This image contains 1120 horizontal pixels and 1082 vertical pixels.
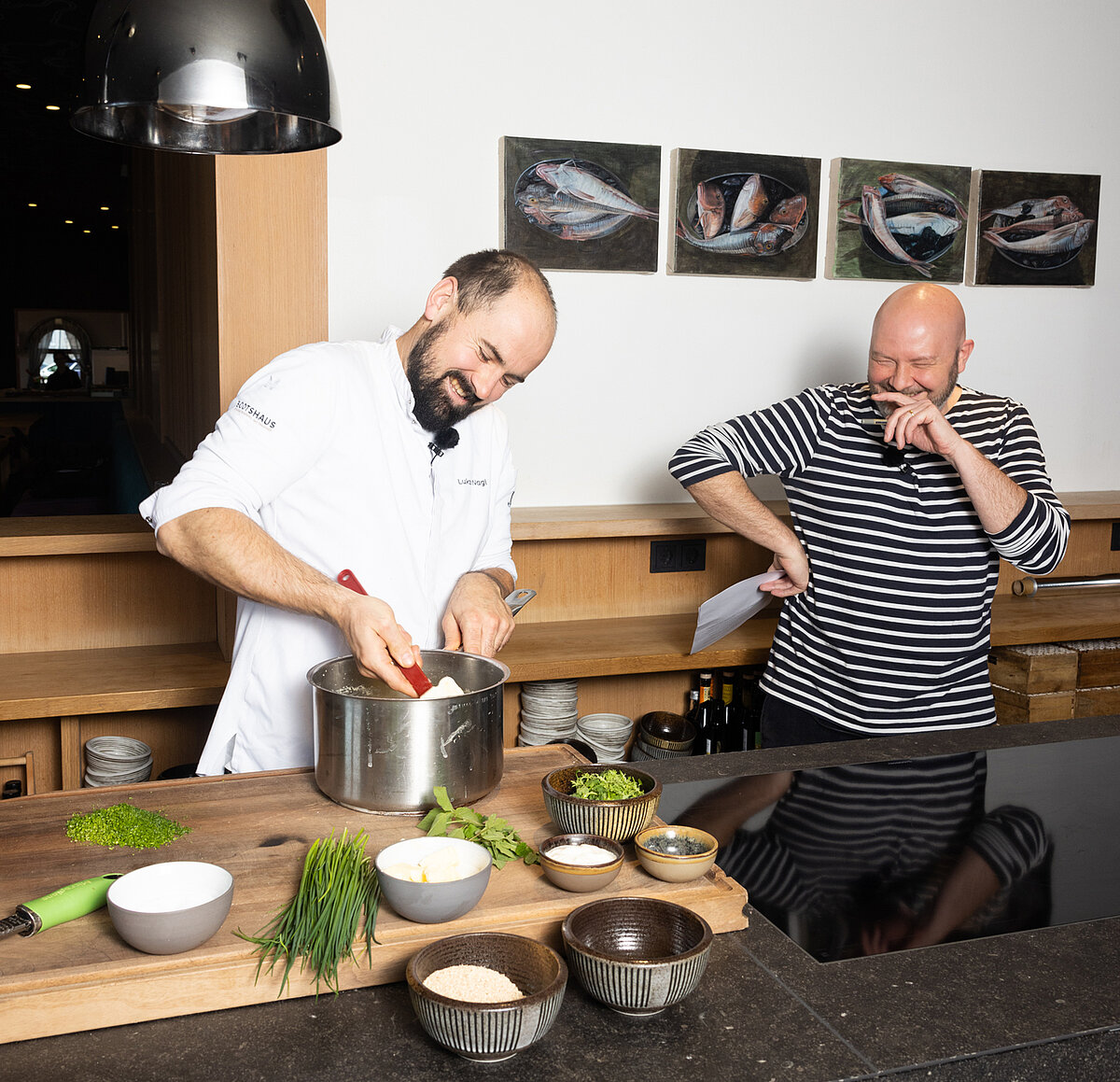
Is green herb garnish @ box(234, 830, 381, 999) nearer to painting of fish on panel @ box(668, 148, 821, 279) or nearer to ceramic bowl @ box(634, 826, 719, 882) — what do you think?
ceramic bowl @ box(634, 826, 719, 882)

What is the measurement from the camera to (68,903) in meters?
1.13

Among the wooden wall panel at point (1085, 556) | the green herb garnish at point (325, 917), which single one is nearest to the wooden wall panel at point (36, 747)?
the green herb garnish at point (325, 917)

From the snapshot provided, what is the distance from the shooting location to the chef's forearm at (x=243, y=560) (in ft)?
5.14

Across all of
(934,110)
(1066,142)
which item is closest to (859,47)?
(934,110)

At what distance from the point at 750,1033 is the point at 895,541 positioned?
155 cm

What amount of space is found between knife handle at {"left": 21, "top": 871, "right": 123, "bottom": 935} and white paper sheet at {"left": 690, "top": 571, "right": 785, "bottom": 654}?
1635 millimetres

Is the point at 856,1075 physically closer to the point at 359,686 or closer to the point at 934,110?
the point at 359,686

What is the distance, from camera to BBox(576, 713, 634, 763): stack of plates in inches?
115

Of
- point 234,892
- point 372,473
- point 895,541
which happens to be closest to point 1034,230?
point 895,541

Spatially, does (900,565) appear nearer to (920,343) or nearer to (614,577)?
(920,343)

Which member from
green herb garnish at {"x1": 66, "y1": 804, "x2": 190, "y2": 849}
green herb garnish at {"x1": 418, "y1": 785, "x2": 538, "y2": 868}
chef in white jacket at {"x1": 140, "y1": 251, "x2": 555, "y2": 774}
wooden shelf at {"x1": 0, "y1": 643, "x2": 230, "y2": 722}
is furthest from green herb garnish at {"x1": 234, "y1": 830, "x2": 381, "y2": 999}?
wooden shelf at {"x1": 0, "y1": 643, "x2": 230, "y2": 722}

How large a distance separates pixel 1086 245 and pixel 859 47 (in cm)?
101

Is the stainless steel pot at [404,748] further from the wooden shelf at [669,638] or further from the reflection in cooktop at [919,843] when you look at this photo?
the wooden shelf at [669,638]

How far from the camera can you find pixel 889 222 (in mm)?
3328
